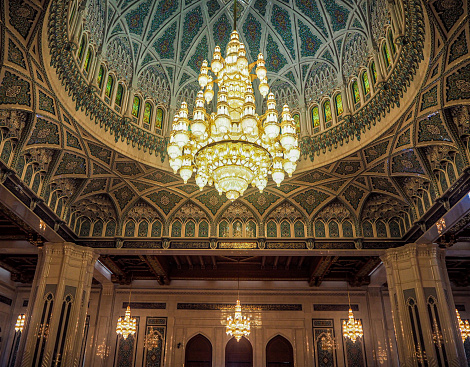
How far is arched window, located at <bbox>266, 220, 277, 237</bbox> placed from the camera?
40.4ft

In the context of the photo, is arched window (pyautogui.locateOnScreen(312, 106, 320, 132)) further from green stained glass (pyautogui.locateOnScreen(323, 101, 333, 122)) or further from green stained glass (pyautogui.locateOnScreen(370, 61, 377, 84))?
green stained glass (pyautogui.locateOnScreen(370, 61, 377, 84))

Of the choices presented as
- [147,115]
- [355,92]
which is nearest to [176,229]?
[147,115]

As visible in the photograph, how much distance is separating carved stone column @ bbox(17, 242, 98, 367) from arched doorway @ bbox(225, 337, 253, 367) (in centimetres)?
585

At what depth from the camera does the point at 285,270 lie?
1535cm

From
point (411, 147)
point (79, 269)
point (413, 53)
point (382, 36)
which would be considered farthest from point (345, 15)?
point (79, 269)

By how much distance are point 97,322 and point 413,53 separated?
13.6 meters

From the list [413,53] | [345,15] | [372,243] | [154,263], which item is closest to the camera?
[413,53]

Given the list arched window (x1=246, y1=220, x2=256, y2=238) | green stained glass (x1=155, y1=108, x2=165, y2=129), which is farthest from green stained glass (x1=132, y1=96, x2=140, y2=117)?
arched window (x1=246, y1=220, x2=256, y2=238)

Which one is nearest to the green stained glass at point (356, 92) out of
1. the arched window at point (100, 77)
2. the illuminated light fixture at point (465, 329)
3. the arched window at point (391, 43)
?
the arched window at point (391, 43)

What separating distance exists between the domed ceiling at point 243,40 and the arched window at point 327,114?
42 centimetres

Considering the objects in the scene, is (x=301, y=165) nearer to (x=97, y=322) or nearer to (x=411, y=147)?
(x=411, y=147)

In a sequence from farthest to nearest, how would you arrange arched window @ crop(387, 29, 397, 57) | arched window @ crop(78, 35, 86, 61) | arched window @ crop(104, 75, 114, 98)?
1. arched window @ crop(104, 75, 114, 98)
2. arched window @ crop(78, 35, 86, 61)
3. arched window @ crop(387, 29, 397, 57)

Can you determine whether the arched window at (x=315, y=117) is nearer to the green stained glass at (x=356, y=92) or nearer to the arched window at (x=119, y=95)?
the green stained glass at (x=356, y=92)

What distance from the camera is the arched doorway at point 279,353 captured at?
14555 mm
